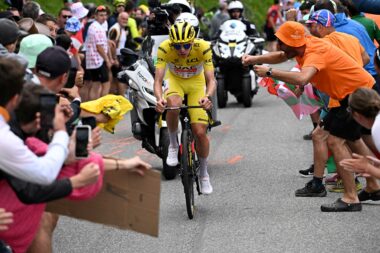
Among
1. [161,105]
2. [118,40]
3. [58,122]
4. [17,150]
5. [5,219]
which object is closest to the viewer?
[17,150]

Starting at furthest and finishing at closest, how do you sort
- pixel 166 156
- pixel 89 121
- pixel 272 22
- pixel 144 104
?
pixel 272 22 < pixel 144 104 < pixel 166 156 < pixel 89 121

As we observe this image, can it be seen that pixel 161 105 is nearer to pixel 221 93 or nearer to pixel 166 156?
pixel 166 156

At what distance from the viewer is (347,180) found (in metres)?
9.48

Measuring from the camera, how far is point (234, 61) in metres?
18.5

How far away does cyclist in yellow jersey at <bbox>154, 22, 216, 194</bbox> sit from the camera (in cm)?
989

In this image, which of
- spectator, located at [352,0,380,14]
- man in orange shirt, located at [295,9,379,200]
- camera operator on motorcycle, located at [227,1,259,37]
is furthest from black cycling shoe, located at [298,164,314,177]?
camera operator on motorcycle, located at [227,1,259,37]

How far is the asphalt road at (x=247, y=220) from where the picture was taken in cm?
829

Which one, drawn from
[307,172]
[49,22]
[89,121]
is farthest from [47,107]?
[49,22]

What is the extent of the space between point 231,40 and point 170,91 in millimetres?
8621

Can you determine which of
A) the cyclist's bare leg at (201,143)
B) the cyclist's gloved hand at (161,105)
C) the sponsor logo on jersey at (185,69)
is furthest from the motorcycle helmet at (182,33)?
the cyclist's bare leg at (201,143)

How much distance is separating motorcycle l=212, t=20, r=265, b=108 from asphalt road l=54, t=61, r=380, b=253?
5116 millimetres

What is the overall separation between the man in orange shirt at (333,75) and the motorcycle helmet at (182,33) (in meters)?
0.60

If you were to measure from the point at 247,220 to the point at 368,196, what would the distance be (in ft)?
4.47

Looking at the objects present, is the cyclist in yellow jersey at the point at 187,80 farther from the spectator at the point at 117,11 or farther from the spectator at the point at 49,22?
the spectator at the point at 117,11
